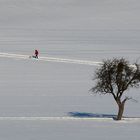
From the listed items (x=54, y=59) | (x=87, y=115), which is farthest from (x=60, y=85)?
Result: (x=54, y=59)

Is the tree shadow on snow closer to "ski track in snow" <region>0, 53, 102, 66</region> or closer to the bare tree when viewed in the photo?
the bare tree

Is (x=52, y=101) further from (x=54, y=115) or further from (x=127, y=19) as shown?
(x=127, y=19)

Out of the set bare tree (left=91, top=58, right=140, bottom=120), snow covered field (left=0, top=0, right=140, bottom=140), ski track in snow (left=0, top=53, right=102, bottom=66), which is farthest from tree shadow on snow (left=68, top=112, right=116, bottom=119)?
ski track in snow (left=0, top=53, right=102, bottom=66)

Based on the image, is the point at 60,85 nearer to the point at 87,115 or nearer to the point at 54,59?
the point at 87,115

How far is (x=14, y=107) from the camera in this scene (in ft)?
82.3

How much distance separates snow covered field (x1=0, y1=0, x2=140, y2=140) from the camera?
20.8m

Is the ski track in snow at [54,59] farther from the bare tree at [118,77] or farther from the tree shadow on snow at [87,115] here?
the bare tree at [118,77]

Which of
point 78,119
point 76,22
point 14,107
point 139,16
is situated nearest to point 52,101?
point 14,107

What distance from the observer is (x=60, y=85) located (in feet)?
104

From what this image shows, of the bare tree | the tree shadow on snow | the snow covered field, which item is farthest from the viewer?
the tree shadow on snow

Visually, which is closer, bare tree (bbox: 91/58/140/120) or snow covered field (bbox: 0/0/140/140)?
snow covered field (bbox: 0/0/140/140)

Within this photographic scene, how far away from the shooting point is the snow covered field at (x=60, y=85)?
2081cm

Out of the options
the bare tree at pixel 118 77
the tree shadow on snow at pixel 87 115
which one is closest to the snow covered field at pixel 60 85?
the tree shadow on snow at pixel 87 115

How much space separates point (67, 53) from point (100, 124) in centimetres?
2701
